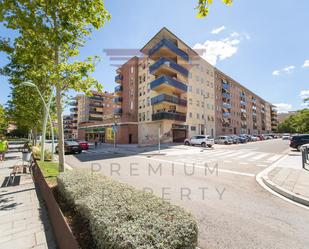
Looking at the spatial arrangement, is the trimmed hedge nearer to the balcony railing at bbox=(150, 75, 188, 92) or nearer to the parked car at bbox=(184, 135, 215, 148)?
the parked car at bbox=(184, 135, 215, 148)

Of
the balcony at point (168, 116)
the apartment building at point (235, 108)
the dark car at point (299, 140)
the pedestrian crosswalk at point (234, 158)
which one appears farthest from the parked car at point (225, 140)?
the pedestrian crosswalk at point (234, 158)

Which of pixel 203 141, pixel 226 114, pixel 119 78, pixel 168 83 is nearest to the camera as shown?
pixel 203 141

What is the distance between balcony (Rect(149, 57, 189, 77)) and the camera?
101 ft

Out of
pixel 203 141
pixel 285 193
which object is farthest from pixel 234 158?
pixel 203 141

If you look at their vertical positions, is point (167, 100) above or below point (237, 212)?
above

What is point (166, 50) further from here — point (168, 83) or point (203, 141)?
point (203, 141)

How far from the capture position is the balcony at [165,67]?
1212 inches

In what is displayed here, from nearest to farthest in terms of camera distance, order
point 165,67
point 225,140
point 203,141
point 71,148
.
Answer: point 71,148 → point 203,141 → point 165,67 → point 225,140

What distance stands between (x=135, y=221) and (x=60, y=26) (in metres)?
6.79

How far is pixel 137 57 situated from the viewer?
133 ft

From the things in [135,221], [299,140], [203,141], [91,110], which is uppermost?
[91,110]

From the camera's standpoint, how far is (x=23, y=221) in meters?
4.57

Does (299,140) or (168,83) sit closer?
(299,140)

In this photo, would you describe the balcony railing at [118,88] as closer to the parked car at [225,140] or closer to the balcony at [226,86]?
the parked car at [225,140]
